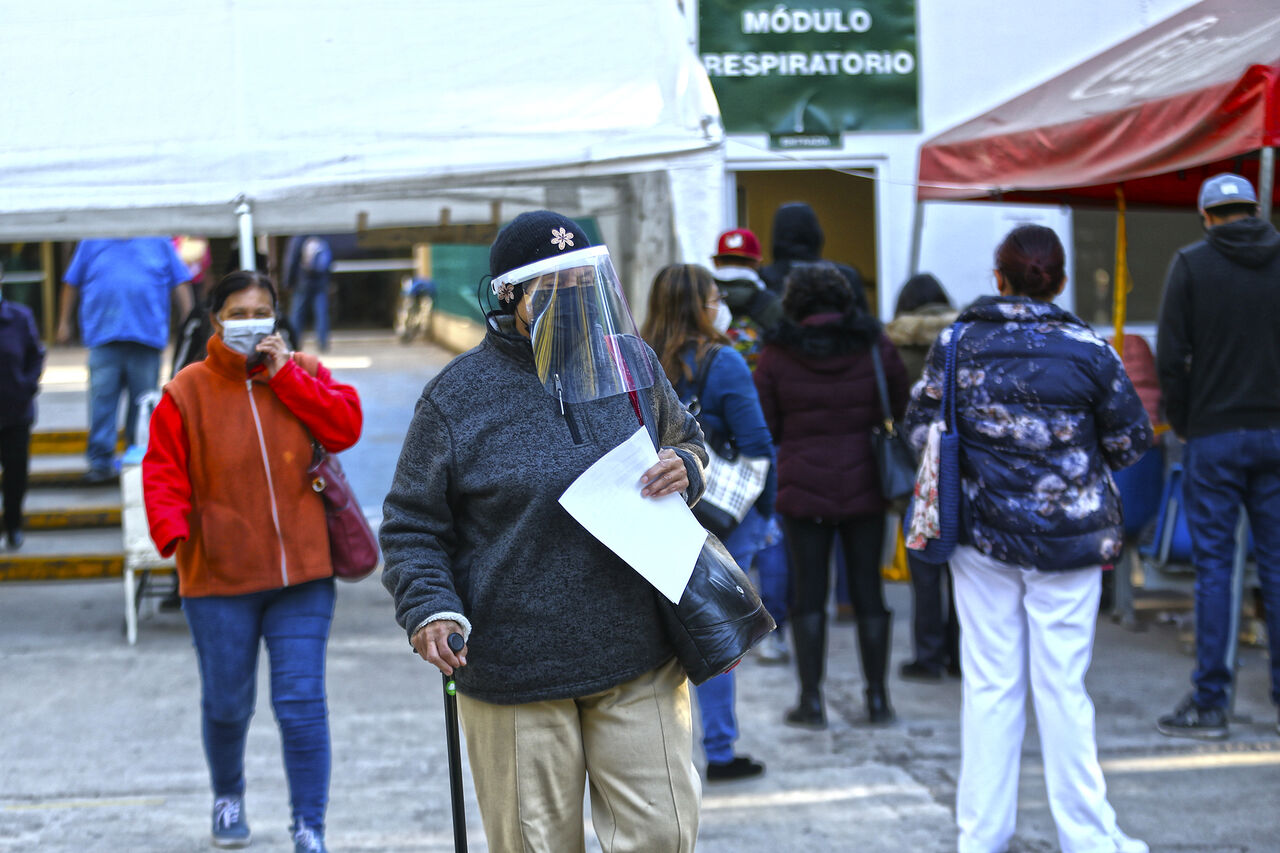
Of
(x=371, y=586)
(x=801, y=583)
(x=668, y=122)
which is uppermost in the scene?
(x=668, y=122)

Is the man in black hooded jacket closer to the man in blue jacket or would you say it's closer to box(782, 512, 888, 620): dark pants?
box(782, 512, 888, 620): dark pants

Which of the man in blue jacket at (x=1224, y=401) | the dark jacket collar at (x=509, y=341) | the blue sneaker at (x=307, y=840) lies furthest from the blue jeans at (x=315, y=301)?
the dark jacket collar at (x=509, y=341)

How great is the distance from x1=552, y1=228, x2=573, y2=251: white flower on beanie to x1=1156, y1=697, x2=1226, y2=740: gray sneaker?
3.61 meters

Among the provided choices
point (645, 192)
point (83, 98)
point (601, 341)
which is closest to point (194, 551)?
point (601, 341)

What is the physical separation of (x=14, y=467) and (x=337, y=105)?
3.50 metres

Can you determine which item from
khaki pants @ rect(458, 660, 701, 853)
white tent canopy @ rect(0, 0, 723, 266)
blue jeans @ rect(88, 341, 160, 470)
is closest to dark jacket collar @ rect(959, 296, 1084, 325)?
khaki pants @ rect(458, 660, 701, 853)

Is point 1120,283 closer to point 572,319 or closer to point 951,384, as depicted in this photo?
point 951,384

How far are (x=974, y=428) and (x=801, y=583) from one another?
1.56 meters

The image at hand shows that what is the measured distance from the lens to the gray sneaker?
5.13 meters

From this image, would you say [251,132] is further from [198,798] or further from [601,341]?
[601,341]

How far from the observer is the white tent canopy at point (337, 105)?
18.9 ft

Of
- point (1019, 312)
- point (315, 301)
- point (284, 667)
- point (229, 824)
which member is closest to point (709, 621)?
point (1019, 312)

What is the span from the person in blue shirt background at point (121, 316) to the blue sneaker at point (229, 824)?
A: 15.3ft

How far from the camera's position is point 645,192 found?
6.81 m
